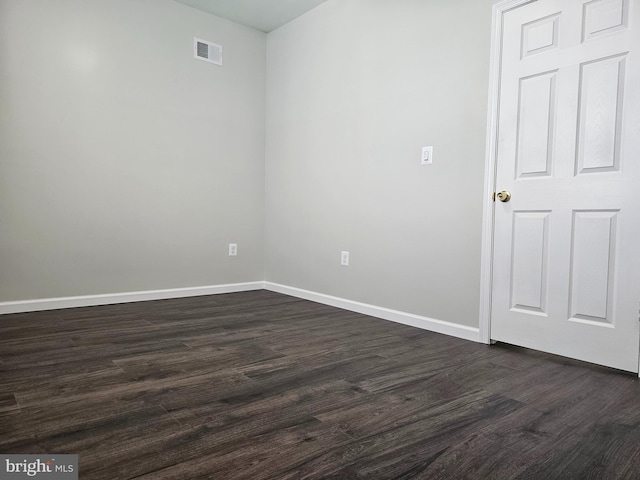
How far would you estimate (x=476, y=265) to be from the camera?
8.30ft

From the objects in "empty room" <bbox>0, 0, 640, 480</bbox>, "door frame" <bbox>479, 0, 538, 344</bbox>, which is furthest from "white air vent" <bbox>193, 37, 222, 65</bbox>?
"door frame" <bbox>479, 0, 538, 344</bbox>

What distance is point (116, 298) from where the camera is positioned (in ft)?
11.0

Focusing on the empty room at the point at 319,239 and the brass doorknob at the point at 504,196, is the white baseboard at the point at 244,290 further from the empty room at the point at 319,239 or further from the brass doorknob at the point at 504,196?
the brass doorknob at the point at 504,196

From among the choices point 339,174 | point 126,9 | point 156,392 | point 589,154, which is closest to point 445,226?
point 589,154

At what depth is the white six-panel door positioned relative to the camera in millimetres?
1985

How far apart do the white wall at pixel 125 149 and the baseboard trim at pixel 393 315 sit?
696mm

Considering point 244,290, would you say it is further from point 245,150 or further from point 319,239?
point 245,150

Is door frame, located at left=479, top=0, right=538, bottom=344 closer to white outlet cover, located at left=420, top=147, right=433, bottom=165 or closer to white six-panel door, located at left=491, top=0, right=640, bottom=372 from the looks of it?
white six-panel door, located at left=491, top=0, right=640, bottom=372

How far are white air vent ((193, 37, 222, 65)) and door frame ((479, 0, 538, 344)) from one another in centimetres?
236

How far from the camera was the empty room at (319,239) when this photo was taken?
1.39 metres

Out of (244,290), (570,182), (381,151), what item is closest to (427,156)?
(381,151)

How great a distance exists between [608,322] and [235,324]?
2.04 metres

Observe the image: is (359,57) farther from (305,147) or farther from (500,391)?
(500,391)

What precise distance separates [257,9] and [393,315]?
2.73 metres
